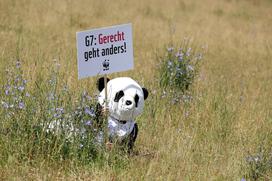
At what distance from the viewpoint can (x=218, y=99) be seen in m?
5.86

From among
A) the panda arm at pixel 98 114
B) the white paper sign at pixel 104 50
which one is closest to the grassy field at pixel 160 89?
the panda arm at pixel 98 114

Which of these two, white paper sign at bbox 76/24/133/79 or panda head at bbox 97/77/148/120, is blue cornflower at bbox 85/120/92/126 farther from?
white paper sign at bbox 76/24/133/79

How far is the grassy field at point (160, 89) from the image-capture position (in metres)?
3.94

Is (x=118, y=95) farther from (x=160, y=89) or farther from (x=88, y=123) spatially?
(x=160, y=89)

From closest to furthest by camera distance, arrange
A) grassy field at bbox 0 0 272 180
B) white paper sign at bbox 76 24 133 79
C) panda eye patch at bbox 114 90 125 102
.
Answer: grassy field at bbox 0 0 272 180 < white paper sign at bbox 76 24 133 79 < panda eye patch at bbox 114 90 125 102

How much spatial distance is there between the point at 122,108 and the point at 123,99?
71mm

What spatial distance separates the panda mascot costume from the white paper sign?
151mm

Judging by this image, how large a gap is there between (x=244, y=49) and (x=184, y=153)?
7.01 m

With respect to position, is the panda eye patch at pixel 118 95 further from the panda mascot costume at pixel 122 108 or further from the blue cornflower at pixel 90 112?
the blue cornflower at pixel 90 112

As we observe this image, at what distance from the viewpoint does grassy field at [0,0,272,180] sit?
3.94 meters

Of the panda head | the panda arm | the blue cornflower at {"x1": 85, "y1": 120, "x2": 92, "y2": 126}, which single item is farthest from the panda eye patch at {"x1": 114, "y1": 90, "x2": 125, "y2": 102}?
the blue cornflower at {"x1": 85, "y1": 120, "x2": 92, "y2": 126}

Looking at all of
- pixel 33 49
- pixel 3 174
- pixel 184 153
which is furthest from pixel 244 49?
pixel 3 174

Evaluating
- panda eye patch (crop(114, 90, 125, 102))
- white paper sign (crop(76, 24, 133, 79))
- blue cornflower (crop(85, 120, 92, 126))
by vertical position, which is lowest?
blue cornflower (crop(85, 120, 92, 126))

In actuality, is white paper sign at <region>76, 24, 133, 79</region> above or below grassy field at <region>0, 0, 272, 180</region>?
above
